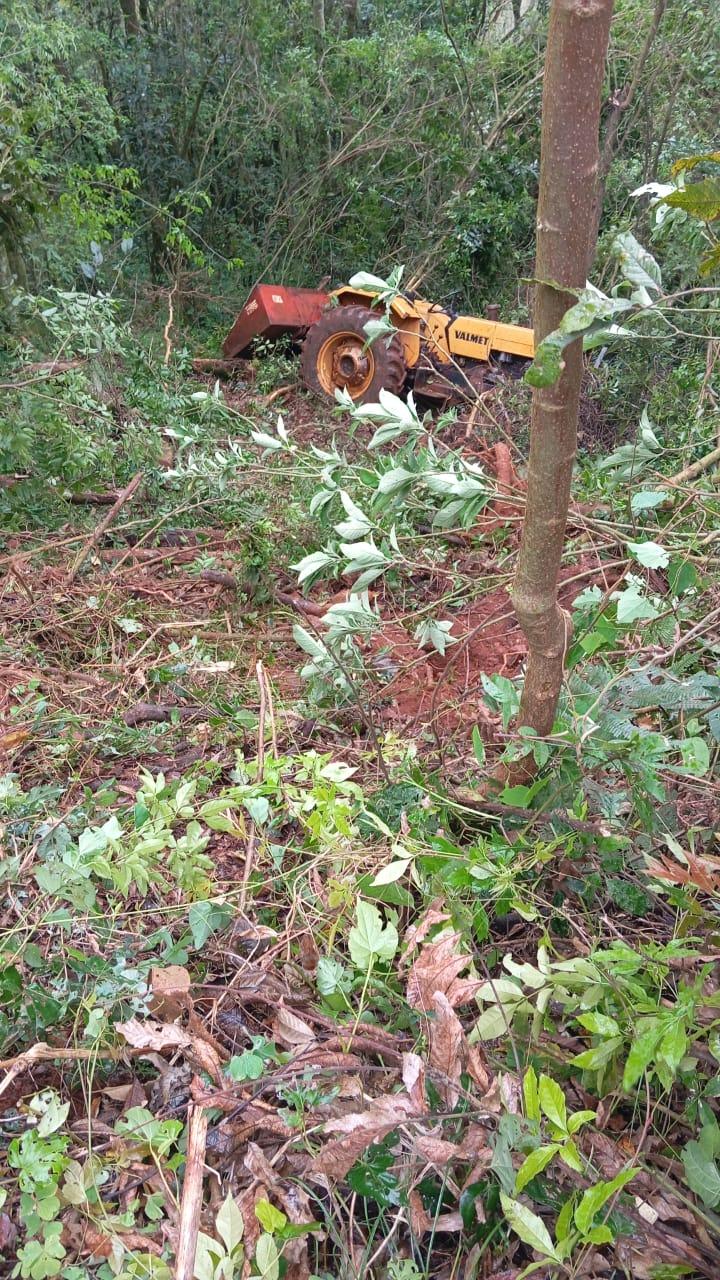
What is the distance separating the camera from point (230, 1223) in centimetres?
117

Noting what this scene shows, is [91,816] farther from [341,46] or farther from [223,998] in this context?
[341,46]

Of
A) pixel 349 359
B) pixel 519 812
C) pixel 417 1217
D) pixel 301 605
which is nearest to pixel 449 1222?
pixel 417 1217

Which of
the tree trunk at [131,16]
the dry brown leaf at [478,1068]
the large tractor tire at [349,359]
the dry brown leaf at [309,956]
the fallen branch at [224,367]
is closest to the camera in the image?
the dry brown leaf at [478,1068]

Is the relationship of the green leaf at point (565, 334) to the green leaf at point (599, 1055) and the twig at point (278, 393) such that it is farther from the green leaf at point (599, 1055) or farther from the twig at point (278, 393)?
the twig at point (278, 393)

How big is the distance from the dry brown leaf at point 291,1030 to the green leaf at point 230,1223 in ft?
0.98

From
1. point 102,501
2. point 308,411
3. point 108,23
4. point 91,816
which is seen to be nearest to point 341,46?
point 108,23

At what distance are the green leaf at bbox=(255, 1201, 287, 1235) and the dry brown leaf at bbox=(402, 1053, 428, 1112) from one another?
24 cm

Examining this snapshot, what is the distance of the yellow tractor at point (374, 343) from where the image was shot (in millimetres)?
6359

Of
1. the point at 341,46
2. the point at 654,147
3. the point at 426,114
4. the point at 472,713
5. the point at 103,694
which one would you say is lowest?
the point at 103,694

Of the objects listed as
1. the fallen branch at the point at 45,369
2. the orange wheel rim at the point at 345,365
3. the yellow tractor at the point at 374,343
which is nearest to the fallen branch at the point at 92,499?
the fallen branch at the point at 45,369

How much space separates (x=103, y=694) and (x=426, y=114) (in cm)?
968

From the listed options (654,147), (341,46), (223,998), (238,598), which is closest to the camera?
(223,998)

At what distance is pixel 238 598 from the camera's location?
419 centimetres

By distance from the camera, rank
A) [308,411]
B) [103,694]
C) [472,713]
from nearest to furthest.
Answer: [472,713]
[103,694]
[308,411]
